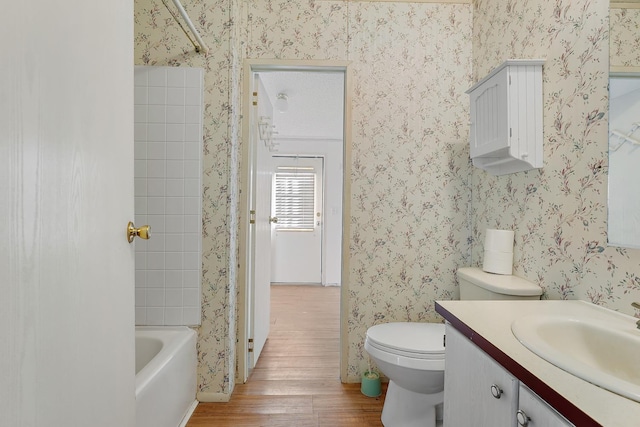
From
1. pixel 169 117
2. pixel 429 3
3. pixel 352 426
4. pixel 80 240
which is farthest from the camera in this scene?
pixel 429 3

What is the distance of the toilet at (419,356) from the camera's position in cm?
145

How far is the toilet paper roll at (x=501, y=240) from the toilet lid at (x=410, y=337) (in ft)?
1.63

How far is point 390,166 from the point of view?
207 cm

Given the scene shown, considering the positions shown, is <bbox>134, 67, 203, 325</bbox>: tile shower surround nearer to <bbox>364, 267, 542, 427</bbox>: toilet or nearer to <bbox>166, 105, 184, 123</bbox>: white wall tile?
<bbox>166, 105, 184, 123</bbox>: white wall tile

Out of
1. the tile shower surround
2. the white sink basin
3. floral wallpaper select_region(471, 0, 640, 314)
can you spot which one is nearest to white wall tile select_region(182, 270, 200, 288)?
the tile shower surround

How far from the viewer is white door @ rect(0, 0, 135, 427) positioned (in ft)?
1.74

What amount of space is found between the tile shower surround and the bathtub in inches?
4.9

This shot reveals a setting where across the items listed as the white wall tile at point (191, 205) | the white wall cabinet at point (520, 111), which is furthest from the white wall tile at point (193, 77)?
the white wall cabinet at point (520, 111)

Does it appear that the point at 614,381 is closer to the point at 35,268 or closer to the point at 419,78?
the point at 35,268

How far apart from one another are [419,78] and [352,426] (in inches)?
78.1

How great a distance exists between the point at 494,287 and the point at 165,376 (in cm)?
148

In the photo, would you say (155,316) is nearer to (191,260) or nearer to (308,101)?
(191,260)

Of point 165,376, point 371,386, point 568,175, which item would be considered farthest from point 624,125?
point 165,376

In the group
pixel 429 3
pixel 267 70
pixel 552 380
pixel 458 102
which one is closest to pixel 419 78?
pixel 458 102
